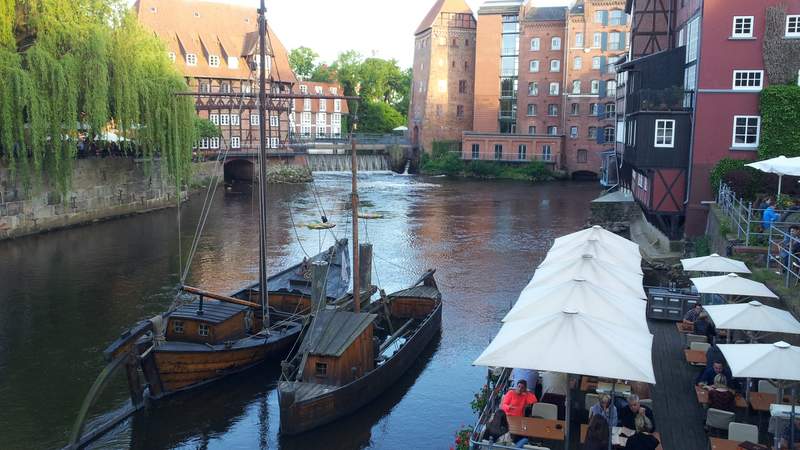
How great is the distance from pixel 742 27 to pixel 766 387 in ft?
62.8

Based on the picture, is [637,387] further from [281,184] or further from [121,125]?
[281,184]

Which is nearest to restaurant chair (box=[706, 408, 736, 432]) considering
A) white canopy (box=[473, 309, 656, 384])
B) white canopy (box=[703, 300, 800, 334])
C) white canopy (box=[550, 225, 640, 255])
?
white canopy (box=[703, 300, 800, 334])

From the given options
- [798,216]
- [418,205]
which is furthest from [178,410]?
[418,205]

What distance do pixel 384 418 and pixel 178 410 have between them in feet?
15.1

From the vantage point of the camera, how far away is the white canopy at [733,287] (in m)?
15.1

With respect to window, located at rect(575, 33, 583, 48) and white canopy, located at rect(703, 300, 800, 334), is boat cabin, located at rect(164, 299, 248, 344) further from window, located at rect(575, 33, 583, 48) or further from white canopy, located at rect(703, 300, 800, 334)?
window, located at rect(575, 33, 583, 48)

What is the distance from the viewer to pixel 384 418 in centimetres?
1678

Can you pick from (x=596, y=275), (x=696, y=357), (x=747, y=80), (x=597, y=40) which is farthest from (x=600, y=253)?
(x=597, y=40)

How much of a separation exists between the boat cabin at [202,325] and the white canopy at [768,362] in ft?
38.0

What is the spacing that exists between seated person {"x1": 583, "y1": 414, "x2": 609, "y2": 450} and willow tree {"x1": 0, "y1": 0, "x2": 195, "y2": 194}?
1151 inches

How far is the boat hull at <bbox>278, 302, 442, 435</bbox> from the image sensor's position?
15070 mm

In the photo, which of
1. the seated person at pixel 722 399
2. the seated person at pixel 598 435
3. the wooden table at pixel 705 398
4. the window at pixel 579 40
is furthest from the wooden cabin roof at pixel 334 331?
the window at pixel 579 40

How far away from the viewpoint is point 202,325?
712 inches

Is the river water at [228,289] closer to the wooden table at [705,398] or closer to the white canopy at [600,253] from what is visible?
the white canopy at [600,253]
